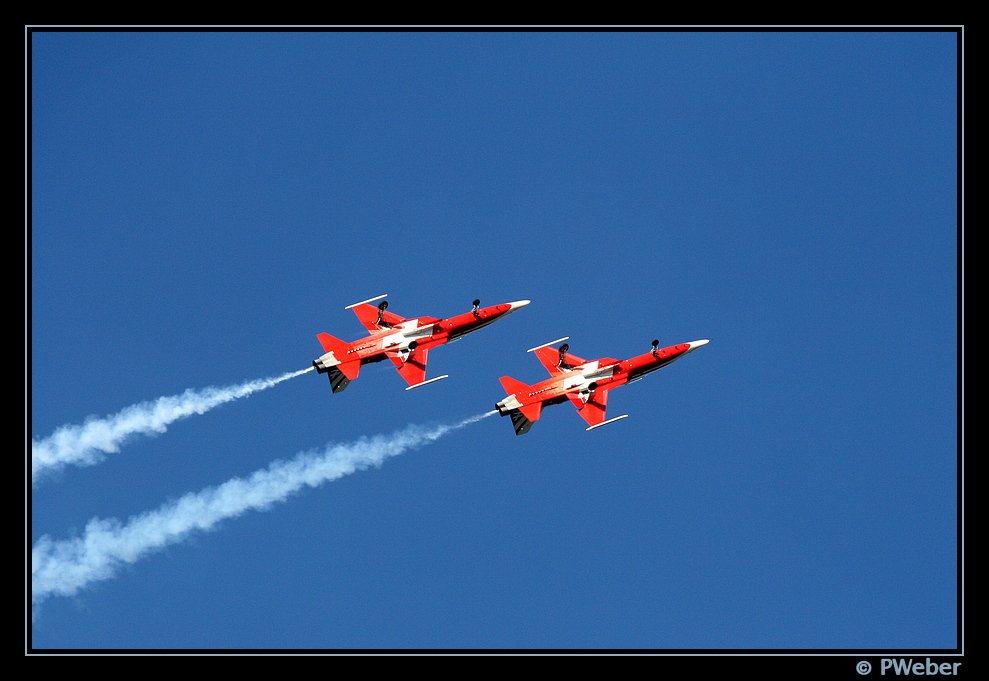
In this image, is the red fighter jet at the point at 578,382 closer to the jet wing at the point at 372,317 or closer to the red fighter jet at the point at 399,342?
the red fighter jet at the point at 399,342

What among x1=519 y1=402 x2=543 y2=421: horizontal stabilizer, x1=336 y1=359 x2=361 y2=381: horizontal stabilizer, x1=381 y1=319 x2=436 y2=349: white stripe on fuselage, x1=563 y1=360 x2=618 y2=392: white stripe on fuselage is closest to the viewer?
x1=519 y1=402 x2=543 y2=421: horizontal stabilizer

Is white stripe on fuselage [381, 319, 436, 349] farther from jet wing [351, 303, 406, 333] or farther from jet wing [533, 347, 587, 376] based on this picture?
jet wing [533, 347, 587, 376]

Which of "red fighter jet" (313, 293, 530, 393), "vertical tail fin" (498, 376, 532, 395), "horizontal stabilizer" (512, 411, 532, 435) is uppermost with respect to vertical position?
"red fighter jet" (313, 293, 530, 393)

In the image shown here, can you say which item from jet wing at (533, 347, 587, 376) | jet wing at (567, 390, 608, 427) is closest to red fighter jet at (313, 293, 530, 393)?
jet wing at (533, 347, 587, 376)

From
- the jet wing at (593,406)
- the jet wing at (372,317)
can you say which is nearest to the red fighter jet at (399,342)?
the jet wing at (372,317)

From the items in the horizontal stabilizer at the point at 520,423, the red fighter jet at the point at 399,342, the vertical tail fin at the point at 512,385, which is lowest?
the horizontal stabilizer at the point at 520,423

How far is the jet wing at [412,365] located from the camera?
3976 inches

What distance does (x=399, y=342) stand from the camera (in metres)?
102

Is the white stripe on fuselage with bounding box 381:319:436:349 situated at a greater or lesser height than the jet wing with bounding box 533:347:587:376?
greater

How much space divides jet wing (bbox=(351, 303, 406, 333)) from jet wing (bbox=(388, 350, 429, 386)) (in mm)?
2616

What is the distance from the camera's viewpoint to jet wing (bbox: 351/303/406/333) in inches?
4067

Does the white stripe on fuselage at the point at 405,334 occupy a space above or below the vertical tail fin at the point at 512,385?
above
